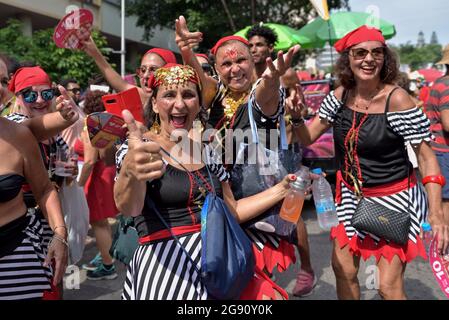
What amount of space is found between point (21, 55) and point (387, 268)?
994 cm

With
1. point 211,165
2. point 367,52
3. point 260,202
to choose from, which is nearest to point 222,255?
point 211,165

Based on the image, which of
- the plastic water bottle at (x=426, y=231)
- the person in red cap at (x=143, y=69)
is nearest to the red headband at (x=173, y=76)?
the person in red cap at (x=143, y=69)

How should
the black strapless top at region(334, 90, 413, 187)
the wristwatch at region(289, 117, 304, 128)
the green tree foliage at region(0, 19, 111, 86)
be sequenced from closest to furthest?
the black strapless top at region(334, 90, 413, 187) → the wristwatch at region(289, 117, 304, 128) → the green tree foliage at region(0, 19, 111, 86)

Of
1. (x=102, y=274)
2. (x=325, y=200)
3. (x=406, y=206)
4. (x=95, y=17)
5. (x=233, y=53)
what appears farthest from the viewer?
(x=95, y=17)

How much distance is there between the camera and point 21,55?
10.0 metres

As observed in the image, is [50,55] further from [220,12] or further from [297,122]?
[297,122]

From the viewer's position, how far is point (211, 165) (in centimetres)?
216

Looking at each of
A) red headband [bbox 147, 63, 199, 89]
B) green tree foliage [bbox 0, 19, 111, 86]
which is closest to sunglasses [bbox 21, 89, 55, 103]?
red headband [bbox 147, 63, 199, 89]

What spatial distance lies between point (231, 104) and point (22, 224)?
1.51 meters

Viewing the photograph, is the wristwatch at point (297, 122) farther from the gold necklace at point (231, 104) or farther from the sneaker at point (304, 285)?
the sneaker at point (304, 285)

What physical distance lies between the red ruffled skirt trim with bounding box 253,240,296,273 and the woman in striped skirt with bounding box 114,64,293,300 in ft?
1.36

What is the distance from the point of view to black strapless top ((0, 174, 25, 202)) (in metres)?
1.89

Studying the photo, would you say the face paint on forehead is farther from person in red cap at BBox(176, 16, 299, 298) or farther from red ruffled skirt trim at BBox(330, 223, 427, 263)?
red ruffled skirt trim at BBox(330, 223, 427, 263)

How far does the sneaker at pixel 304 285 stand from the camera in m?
3.77
